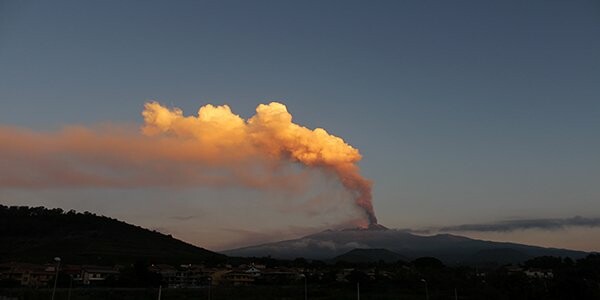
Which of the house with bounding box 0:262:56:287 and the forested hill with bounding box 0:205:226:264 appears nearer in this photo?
the house with bounding box 0:262:56:287

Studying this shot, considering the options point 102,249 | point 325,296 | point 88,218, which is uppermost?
point 88,218

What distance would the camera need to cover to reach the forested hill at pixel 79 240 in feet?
246

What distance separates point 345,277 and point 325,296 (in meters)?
13.5

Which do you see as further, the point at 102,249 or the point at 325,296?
the point at 102,249

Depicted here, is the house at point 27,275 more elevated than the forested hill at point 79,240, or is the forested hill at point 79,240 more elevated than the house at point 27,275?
the forested hill at point 79,240

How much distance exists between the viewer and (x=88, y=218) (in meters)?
111

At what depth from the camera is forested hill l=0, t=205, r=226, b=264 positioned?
7512 cm

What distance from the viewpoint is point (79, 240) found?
90688mm

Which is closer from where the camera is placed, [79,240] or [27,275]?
[27,275]

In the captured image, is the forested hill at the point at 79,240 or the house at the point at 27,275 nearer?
the house at the point at 27,275

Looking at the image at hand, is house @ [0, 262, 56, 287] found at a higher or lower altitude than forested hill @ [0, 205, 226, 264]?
lower

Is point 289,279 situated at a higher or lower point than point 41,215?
lower

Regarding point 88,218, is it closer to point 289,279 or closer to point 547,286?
point 289,279

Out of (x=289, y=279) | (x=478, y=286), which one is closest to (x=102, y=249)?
(x=289, y=279)
